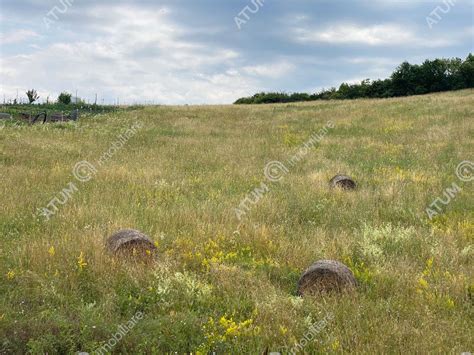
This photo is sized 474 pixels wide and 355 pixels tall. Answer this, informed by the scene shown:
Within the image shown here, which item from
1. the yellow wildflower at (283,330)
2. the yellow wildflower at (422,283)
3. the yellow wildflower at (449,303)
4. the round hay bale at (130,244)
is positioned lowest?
the yellow wildflower at (283,330)

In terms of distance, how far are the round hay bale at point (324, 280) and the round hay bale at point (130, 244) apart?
7.78ft

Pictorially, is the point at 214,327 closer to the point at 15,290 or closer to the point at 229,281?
the point at 229,281

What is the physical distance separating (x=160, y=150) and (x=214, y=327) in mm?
14647

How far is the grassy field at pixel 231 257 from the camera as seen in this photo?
4.93 meters

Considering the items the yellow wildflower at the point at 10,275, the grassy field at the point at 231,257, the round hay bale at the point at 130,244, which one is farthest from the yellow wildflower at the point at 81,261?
the yellow wildflower at the point at 10,275

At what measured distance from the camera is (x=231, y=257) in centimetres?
714

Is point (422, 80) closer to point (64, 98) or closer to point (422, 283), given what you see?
point (64, 98)

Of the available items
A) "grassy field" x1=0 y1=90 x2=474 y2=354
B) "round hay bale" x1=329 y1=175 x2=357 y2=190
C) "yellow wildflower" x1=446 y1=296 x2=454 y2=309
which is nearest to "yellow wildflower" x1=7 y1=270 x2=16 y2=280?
"grassy field" x1=0 y1=90 x2=474 y2=354

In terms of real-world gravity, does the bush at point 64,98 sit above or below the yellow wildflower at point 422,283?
above

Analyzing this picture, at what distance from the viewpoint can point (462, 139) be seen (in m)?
19.1

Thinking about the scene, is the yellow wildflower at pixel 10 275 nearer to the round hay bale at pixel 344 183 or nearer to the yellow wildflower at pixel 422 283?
the yellow wildflower at pixel 422 283

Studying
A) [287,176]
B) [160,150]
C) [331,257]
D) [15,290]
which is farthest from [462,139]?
[15,290]

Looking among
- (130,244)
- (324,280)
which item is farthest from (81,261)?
(324,280)

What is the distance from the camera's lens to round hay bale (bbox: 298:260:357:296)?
592 cm
